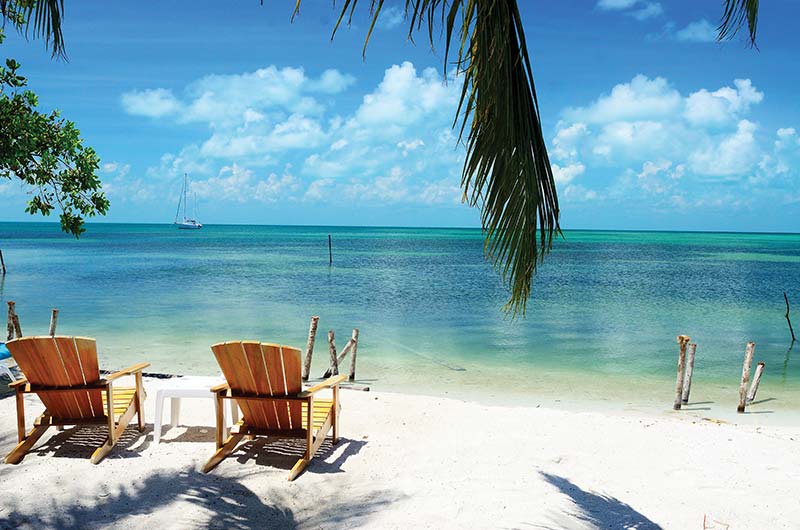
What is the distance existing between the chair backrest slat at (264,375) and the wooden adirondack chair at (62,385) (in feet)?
3.35

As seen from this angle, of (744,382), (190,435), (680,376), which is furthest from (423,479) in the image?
(744,382)

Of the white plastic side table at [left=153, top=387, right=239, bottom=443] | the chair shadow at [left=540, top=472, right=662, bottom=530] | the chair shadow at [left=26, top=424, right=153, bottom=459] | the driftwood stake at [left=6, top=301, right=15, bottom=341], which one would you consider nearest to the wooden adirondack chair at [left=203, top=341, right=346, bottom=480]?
the white plastic side table at [left=153, top=387, right=239, bottom=443]

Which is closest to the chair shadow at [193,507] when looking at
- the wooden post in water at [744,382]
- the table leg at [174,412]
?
the table leg at [174,412]

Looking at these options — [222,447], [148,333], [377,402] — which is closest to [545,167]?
[222,447]

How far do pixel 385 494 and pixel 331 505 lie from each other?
15.7 inches

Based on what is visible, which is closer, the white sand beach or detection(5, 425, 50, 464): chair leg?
the white sand beach

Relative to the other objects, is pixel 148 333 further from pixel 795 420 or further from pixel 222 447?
pixel 795 420

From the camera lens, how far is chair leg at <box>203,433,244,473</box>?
16.4ft

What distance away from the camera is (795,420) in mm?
10070

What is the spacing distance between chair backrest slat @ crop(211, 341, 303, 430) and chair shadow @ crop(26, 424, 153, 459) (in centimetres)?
113

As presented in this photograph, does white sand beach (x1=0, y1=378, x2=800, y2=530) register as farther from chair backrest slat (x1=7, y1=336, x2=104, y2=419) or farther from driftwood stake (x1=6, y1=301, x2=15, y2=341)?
driftwood stake (x1=6, y1=301, x2=15, y2=341)

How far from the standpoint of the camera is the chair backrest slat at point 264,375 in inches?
189

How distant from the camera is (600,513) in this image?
448 cm

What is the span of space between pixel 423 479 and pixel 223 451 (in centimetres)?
155
